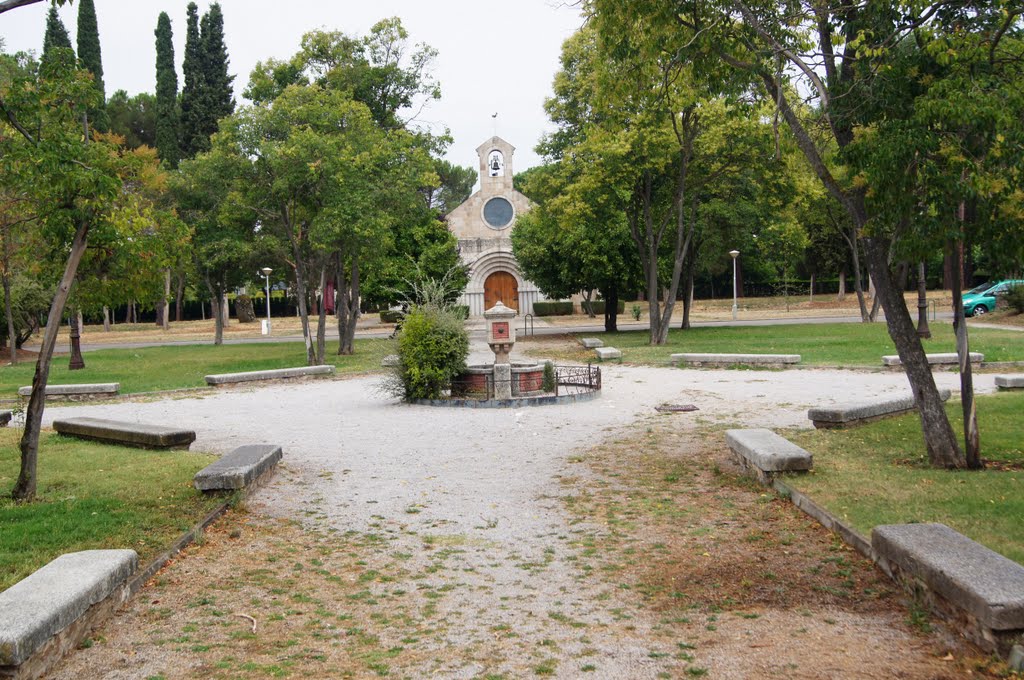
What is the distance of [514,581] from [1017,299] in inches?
1340

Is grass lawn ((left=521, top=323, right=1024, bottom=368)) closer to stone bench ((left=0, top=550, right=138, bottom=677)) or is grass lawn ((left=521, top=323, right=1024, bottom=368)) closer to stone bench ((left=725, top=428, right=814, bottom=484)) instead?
stone bench ((left=725, top=428, right=814, bottom=484))

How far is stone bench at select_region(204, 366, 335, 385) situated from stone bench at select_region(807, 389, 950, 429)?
40.8ft

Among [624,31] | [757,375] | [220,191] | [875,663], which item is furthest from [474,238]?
[875,663]

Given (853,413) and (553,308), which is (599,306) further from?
(853,413)

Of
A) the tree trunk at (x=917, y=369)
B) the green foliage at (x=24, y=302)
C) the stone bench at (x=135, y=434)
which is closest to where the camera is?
the tree trunk at (x=917, y=369)

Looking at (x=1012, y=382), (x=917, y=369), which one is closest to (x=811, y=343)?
(x=1012, y=382)

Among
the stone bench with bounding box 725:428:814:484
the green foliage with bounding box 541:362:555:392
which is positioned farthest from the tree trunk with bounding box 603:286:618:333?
the stone bench with bounding box 725:428:814:484

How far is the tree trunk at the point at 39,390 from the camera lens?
723 centimetres

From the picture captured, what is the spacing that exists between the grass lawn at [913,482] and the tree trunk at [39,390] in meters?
6.33

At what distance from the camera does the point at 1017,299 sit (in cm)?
3372

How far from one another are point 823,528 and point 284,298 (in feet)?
191

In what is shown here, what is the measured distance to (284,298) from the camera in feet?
203

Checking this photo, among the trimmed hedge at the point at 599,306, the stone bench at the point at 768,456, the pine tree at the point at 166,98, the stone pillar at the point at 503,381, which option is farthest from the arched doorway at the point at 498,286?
the stone bench at the point at 768,456

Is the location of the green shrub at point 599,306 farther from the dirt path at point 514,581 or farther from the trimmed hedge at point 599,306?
the dirt path at point 514,581
